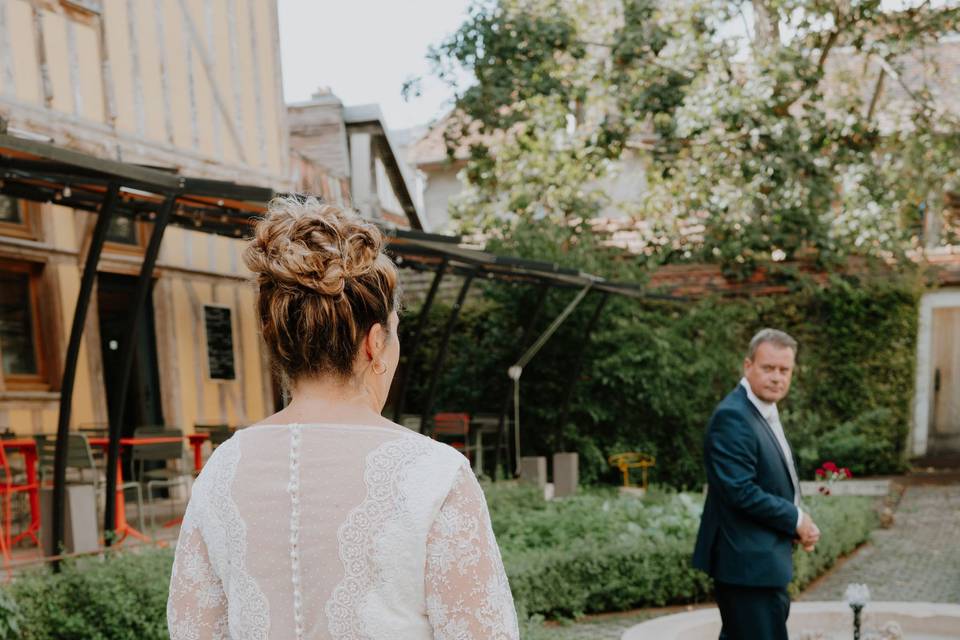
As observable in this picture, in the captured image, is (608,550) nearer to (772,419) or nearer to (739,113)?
(772,419)

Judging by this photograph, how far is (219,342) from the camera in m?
10.8

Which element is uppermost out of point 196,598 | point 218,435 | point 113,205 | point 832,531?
point 113,205

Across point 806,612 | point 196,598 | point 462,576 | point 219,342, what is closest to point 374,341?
point 462,576

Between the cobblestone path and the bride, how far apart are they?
675cm

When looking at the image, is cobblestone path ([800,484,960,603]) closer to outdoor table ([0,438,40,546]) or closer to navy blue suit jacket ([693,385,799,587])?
navy blue suit jacket ([693,385,799,587])

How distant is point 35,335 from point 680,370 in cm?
796

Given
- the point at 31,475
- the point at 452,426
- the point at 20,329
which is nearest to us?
the point at 31,475

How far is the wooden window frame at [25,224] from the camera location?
831 centimetres

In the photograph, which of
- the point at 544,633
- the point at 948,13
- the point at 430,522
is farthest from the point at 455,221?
the point at 430,522

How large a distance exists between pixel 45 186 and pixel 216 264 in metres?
4.67

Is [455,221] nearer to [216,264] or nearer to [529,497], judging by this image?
[216,264]

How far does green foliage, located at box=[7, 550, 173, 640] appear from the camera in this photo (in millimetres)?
4922

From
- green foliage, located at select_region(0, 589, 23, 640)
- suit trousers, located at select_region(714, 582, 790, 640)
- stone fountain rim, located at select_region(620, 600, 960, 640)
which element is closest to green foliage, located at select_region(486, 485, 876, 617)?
stone fountain rim, located at select_region(620, 600, 960, 640)

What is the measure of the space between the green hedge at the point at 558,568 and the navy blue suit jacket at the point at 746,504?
145 centimetres
